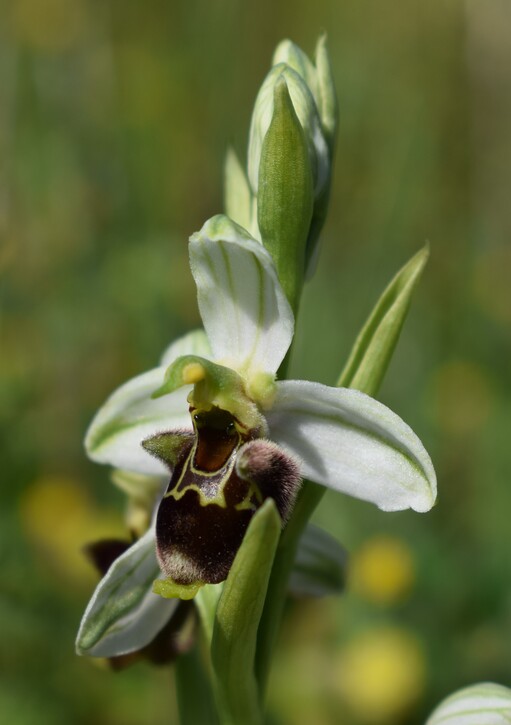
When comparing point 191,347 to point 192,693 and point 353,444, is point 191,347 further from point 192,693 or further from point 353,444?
point 192,693

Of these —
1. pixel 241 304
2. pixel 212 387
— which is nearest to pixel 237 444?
pixel 212 387

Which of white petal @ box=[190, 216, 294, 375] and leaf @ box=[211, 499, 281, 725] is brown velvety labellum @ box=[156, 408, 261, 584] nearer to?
leaf @ box=[211, 499, 281, 725]

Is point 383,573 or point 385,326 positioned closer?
point 385,326

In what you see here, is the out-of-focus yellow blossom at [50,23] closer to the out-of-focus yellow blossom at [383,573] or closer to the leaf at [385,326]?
the out-of-focus yellow blossom at [383,573]

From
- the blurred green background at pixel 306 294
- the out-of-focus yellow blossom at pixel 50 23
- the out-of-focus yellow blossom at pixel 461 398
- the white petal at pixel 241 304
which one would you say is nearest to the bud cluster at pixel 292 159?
the white petal at pixel 241 304

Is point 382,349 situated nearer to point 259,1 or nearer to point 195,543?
point 195,543

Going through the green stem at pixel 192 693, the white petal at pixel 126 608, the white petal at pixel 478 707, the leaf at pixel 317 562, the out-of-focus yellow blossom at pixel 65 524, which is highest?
the white petal at pixel 126 608
